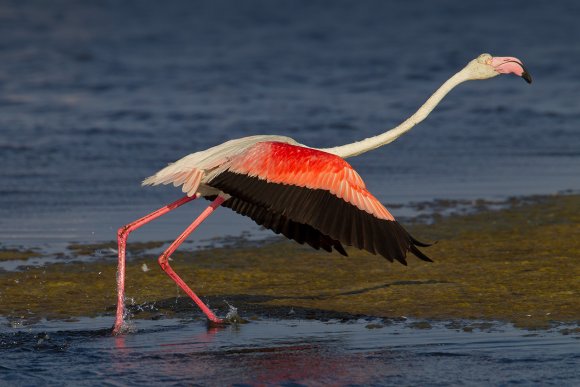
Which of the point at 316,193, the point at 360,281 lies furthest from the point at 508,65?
the point at 316,193

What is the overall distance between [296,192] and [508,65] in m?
2.21

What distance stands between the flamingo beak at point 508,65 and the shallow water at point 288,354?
2138 mm

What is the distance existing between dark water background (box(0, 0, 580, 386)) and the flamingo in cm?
63

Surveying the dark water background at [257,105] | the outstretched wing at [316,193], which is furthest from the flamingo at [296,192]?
the dark water background at [257,105]

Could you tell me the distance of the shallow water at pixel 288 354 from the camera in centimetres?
666

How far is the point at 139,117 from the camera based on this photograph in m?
18.5

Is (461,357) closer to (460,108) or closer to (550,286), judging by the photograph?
(550,286)

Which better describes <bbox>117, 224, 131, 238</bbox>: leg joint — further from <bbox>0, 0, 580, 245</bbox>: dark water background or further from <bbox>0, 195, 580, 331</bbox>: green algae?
<bbox>0, 0, 580, 245</bbox>: dark water background

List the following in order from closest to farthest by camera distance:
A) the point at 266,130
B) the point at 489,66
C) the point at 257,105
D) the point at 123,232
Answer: the point at 123,232
the point at 489,66
the point at 266,130
the point at 257,105

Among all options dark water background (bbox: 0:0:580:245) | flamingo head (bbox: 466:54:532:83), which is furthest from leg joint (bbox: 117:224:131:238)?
flamingo head (bbox: 466:54:532:83)

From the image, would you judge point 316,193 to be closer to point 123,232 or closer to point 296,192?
point 296,192

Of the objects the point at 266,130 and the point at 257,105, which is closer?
the point at 266,130

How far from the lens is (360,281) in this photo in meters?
9.22

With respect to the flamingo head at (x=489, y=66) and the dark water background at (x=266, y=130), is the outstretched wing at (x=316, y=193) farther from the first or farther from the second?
the flamingo head at (x=489, y=66)
